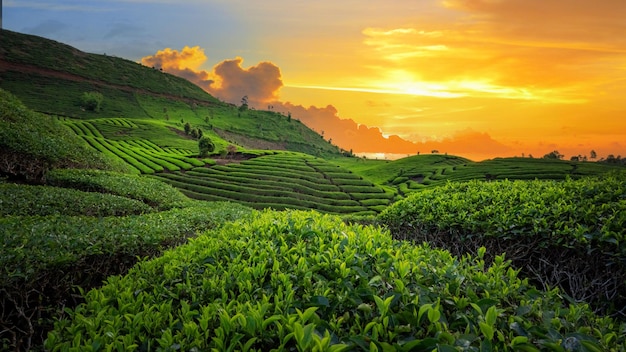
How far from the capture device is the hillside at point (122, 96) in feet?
334

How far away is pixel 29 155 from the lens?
18094mm

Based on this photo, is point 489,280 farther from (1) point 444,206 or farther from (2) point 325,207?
(2) point 325,207

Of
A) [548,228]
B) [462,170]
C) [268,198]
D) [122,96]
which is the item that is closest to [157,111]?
[122,96]

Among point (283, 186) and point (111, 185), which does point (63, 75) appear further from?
point (111, 185)

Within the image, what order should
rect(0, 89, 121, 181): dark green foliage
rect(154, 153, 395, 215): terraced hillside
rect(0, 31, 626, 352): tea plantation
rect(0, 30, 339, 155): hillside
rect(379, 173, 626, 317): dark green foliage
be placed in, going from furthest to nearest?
rect(0, 30, 339, 155): hillside → rect(154, 153, 395, 215): terraced hillside → rect(0, 89, 121, 181): dark green foliage → rect(379, 173, 626, 317): dark green foliage → rect(0, 31, 626, 352): tea plantation

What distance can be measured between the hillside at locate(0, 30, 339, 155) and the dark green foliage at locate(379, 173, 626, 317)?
83.1 metres

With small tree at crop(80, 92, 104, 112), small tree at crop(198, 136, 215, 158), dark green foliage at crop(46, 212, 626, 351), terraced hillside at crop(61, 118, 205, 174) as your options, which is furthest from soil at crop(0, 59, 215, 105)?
dark green foliage at crop(46, 212, 626, 351)

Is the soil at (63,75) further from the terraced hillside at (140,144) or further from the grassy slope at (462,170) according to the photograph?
the grassy slope at (462,170)

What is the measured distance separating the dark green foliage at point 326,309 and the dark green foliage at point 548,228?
79.3 inches

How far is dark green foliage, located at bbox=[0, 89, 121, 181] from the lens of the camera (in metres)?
17.6

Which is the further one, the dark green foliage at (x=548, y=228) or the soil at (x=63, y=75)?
the soil at (x=63, y=75)

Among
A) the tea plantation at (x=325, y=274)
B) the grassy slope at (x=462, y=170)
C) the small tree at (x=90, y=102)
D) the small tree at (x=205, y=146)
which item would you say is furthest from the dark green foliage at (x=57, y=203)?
the small tree at (x=90, y=102)

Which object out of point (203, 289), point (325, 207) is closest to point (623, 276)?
point (203, 289)

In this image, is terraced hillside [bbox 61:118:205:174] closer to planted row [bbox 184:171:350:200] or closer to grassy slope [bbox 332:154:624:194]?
planted row [bbox 184:171:350:200]
